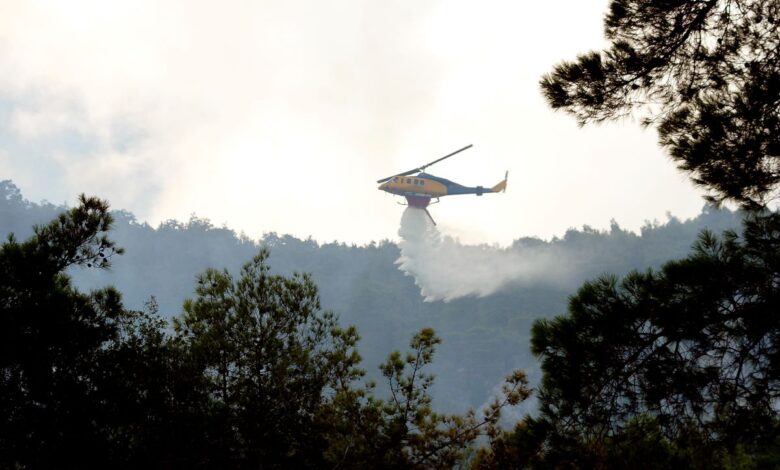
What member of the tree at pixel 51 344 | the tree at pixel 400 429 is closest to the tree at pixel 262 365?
the tree at pixel 400 429

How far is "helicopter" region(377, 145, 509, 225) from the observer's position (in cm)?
8988

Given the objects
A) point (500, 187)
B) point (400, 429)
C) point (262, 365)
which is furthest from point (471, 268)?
point (400, 429)

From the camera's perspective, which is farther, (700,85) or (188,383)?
(188,383)

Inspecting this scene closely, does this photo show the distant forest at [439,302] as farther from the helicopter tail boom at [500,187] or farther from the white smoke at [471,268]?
the helicopter tail boom at [500,187]

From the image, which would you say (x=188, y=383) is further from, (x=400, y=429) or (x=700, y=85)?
(x=700, y=85)

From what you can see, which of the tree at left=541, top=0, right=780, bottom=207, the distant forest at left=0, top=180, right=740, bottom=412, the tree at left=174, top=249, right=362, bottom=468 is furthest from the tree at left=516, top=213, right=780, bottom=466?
the distant forest at left=0, top=180, right=740, bottom=412

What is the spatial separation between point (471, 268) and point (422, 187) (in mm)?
79791

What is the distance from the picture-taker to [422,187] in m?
90.4

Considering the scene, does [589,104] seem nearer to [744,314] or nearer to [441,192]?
[744,314]

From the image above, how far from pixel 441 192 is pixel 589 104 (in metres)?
82.8

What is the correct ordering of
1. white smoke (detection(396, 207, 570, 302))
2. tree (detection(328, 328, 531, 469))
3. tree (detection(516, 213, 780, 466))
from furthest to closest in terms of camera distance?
white smoke (detection(396, 207, 570, 302))
tree (detection(328, 328, 531, 469))
tree (detection(516, 213, 780, 466))

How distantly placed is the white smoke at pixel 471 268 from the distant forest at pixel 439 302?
5.78 feet

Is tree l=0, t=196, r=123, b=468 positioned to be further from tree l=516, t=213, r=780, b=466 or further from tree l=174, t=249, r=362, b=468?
tree l=516, t=213, r=780, b=466

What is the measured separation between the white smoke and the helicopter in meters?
53.3
